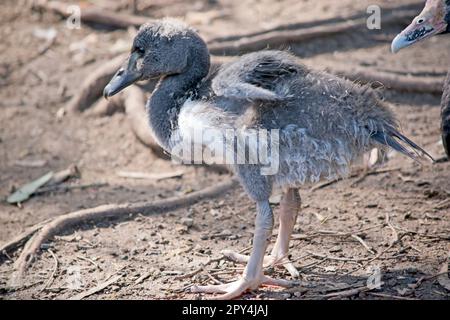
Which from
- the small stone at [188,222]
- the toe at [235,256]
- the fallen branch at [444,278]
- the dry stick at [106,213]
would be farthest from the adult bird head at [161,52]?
the fallen branch at [444,278]

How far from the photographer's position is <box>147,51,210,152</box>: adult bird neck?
4.88m

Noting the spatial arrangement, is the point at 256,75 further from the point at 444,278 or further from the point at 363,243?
the point at 444,278

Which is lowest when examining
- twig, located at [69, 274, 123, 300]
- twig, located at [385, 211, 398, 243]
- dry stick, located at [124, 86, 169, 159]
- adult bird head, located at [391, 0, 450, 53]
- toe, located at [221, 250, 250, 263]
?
twig, located at [69, 274, 123, 300]

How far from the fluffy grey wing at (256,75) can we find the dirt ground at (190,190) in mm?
1269

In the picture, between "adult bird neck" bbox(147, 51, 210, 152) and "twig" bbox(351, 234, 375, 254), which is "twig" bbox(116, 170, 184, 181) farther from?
"twig" bbox(351, 234, 375, 254)

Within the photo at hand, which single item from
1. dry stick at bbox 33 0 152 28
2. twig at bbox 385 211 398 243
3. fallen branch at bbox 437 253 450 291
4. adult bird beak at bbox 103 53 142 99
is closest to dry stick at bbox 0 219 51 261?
adult bird beak at bbox 103 53 142 99

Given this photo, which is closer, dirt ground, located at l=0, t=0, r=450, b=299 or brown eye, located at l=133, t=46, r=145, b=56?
dirt ground, located at l=0, t=0, r=450, b=299

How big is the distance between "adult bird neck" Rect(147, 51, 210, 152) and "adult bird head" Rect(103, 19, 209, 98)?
0.04 meters

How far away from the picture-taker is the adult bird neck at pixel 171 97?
16.0ft

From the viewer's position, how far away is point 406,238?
509 cm

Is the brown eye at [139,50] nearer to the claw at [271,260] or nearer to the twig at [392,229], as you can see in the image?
the claw at [271,260]

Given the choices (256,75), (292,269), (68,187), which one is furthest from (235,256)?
(68,187)
